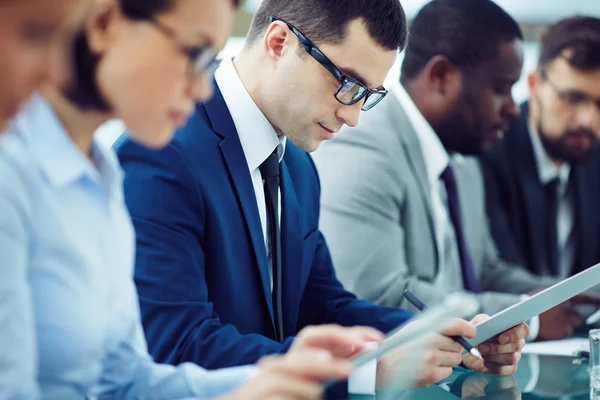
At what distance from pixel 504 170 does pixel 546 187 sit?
0.26m

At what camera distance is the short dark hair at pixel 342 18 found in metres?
1.85

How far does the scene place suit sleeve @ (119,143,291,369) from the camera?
161cm

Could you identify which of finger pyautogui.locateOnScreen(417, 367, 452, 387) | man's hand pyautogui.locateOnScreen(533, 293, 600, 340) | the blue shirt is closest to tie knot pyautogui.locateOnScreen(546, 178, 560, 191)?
man's hand pyautogui.locateOnScreen(533, 293, 600, 340)

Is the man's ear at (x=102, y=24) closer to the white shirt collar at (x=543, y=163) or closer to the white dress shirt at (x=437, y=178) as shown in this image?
the white dress shirt at (x=437, y=178)

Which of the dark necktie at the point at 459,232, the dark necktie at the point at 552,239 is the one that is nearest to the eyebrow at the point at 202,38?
the dark necktie at the point at 459,232

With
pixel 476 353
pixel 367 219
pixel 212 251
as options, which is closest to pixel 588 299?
pixel 367 219

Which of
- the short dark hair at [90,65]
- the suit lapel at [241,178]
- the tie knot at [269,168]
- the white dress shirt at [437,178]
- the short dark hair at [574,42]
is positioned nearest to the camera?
the short dark hair at [90,65]

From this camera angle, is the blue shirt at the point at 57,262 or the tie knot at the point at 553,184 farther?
the tie knot at the point at 553,184

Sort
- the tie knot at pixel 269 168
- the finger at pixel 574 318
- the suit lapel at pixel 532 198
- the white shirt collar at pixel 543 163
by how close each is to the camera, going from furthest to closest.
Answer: the white shirt collar at pixel 543 163 → the suit lapel at pixel 532 198 → the finger at pixel 574 318 → the tie knot at pixel 269 168

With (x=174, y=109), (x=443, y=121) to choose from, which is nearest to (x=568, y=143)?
(x=443, y=121)

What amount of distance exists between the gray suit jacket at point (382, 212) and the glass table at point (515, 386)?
1.72ft

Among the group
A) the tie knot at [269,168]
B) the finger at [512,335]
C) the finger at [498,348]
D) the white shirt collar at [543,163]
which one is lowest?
the white shirt collar at [543,163]

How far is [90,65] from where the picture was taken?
3.39ft

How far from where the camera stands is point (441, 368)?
5.39 feet
